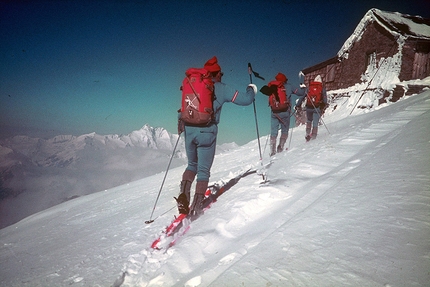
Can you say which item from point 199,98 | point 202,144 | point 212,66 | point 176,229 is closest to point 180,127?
point 202,144

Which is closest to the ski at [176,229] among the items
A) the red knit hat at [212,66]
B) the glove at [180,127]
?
the glove at [180,127]

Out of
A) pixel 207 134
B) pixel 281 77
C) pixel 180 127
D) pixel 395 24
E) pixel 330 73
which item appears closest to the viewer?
pixel 207 134

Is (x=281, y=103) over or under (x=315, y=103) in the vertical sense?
over

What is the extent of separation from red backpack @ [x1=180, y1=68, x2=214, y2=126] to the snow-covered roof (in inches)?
762

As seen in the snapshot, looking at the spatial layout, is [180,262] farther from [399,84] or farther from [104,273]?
[399,84]

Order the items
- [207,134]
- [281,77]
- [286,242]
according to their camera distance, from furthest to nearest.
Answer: [281,77], [207,134], [286,242]

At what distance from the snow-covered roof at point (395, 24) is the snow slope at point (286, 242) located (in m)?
18.2

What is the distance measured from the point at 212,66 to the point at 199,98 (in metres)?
0.64

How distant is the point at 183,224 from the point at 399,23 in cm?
2316

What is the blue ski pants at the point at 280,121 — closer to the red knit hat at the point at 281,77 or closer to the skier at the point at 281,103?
the skier at the point at 281,103

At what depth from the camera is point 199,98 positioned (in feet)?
11.5

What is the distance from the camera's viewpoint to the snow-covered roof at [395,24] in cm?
1509

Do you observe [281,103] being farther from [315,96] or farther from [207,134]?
[207,134]

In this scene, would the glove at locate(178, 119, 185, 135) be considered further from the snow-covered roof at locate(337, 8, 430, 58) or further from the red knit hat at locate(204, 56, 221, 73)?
the snow-covered roof at locate(337, 8, 430, 58)
